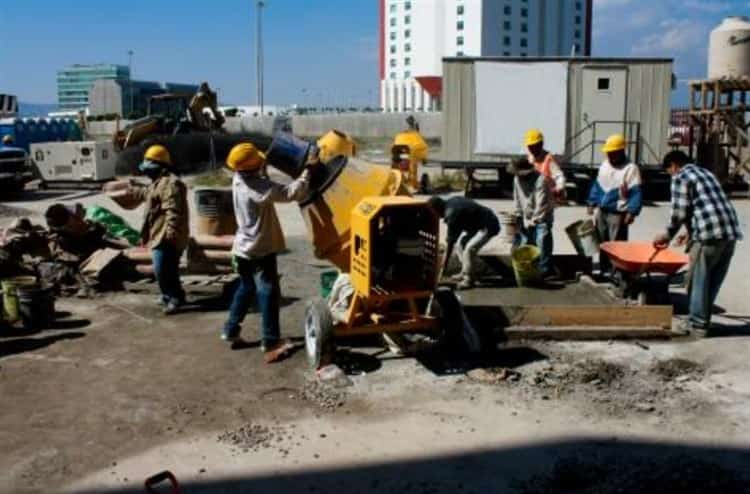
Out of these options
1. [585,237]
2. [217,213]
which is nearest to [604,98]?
[585,237]

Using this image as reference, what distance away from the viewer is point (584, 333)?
7762 mm

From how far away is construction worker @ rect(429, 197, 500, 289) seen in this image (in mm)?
8539

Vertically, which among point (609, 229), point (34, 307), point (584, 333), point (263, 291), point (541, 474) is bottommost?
point (541, 474)

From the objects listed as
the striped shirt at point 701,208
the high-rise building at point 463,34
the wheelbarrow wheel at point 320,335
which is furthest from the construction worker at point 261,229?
the high-rise building at point 463,34

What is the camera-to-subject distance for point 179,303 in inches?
356

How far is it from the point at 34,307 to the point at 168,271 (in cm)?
136

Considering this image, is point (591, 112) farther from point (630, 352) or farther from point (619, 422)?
point (619, 422)

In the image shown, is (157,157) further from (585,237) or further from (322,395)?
(585,237)

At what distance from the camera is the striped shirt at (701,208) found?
7516mm

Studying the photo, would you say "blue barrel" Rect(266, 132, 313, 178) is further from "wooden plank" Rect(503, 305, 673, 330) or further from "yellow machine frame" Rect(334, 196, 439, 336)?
"wooden plank" Rect(503, 305, 673, 330)

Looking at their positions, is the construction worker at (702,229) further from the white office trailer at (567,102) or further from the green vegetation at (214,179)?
the green vegetation at (214,179)

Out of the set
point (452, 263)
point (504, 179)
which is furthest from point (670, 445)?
point (504, 179)

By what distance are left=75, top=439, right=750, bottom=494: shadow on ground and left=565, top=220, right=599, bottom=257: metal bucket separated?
4.67 metres

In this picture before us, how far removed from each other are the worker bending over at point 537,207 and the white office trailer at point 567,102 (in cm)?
922
